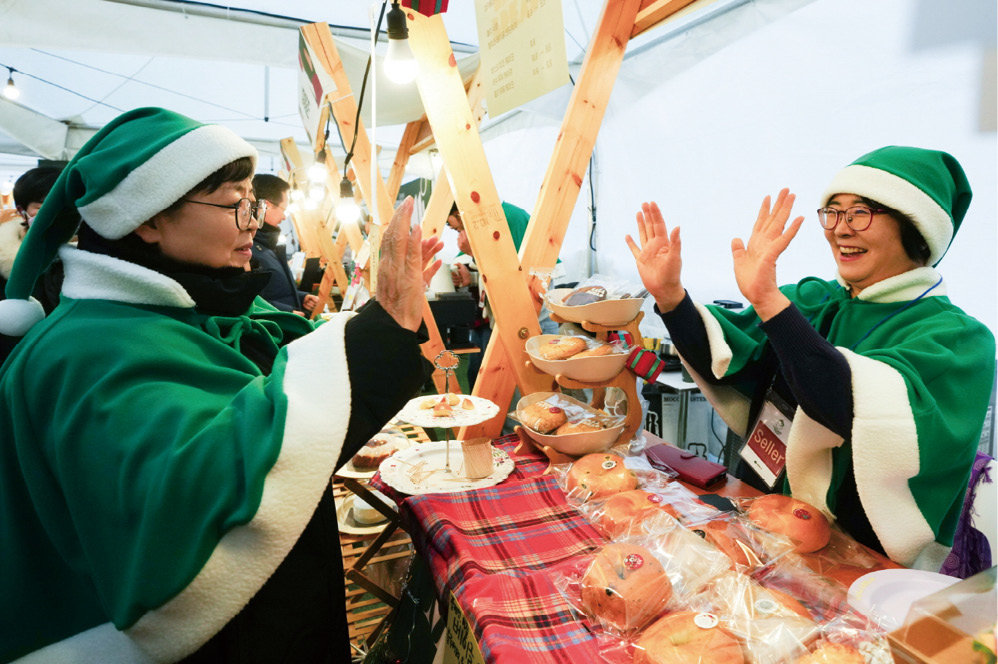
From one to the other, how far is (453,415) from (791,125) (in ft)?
8.58

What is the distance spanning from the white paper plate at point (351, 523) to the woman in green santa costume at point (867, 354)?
4.75 feet

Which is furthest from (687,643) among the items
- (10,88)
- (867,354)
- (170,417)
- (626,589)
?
(10,88)

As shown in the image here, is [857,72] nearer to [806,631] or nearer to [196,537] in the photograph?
[806,631]

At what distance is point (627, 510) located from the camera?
1312 mm

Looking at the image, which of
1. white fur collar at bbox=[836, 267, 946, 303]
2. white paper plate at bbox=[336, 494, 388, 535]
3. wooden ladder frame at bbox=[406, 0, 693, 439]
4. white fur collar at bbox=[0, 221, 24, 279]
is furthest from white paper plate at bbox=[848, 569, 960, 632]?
white fur collar at bbox=[0, 221, 24, 279]

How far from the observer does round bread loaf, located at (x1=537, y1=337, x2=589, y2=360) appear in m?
1.77

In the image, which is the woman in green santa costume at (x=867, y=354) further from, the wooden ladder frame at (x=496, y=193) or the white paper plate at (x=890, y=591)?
the wooden ladder frame at (x=496, y=193)

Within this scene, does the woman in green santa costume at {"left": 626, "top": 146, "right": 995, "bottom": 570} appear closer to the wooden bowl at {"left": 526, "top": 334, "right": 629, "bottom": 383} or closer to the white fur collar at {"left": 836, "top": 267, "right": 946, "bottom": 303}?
the white fur collar at {"left": 836, "top": 267, "right": 946, "bottom": 303}

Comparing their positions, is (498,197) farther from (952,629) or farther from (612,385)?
(952,629)

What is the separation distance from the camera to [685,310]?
5.24 ft

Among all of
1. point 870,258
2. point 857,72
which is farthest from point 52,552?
point 857,72

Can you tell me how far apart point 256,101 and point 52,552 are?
29.5 feet

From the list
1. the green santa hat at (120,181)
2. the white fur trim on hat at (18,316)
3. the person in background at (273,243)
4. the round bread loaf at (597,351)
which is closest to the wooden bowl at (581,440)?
the round bread loaf at (597,351)

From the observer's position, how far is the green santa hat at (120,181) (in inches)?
37.4
